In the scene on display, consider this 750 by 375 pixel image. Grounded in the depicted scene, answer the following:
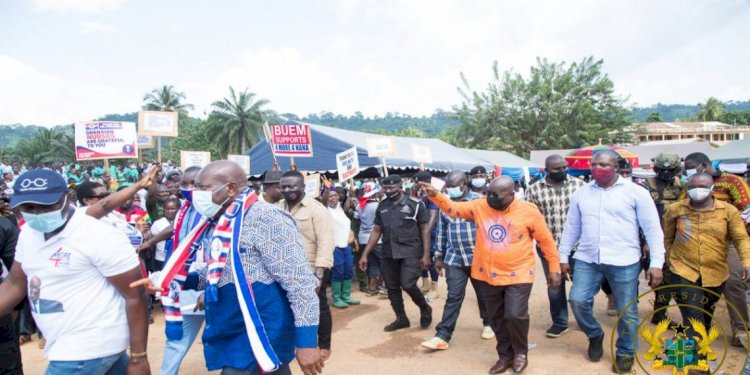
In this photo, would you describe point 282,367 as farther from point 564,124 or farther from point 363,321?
point 564,124

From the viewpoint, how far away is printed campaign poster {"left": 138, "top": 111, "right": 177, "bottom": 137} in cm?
997

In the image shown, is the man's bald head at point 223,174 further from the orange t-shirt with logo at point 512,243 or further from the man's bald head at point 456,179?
the man's bald head at point 456,179

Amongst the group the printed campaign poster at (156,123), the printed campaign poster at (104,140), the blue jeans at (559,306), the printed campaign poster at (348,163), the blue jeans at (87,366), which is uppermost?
the printed campaign poster at (156,123)

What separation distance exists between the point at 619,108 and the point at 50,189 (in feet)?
128

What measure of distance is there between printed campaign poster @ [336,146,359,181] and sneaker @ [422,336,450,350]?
5.03 m

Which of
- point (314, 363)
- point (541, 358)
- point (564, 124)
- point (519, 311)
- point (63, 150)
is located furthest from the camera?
point (63, 150)

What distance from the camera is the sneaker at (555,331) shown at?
19.1 ft

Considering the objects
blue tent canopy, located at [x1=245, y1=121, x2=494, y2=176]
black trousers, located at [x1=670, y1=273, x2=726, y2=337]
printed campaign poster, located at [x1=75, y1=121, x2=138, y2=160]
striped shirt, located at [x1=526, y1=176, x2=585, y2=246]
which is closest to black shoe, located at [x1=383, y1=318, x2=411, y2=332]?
striped shirt, located at [x1=526, y1=176, x2=585, y2=246]

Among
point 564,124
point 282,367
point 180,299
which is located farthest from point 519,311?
point 564,124

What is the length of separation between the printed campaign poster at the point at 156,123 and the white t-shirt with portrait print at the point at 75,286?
25.5ft

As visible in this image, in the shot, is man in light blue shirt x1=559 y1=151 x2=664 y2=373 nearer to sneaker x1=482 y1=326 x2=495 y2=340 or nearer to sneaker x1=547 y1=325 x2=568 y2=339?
sneaker x1=547 y1=325 x2=568 y2=339

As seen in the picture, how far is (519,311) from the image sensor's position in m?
4.63

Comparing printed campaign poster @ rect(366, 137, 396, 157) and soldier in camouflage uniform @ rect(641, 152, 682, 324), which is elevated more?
printed campaign poster @ rect(366, 137, 396, 157)

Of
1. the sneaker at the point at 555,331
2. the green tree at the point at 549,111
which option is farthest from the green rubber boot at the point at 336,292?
the green tree at the point at 549,111
